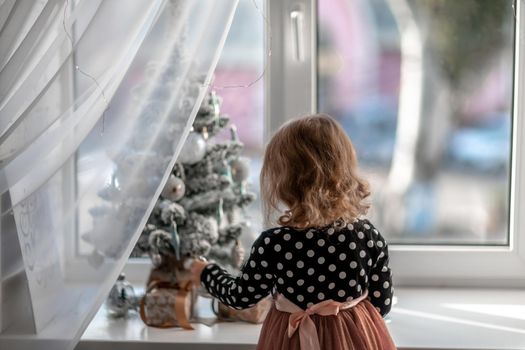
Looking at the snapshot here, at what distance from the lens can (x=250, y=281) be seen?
1283mm

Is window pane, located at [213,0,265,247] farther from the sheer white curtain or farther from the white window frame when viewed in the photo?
the sheer white curtain

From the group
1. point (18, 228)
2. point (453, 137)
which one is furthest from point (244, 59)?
point (18, 228)

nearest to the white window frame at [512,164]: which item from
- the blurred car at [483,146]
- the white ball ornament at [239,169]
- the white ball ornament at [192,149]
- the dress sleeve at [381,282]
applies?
the blurred car at [483,146]

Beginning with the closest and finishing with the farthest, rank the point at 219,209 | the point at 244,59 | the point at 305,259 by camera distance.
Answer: the point at 305,259 < the point at 219,209 < the point at 244,59

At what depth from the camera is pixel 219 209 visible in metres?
1.53

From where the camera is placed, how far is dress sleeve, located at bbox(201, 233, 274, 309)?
126 cm

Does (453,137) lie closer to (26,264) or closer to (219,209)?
(219,209)

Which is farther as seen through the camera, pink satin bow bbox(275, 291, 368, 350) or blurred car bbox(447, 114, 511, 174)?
blurred car bbox(447, 114, 511, 174)

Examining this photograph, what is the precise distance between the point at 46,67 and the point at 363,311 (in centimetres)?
71

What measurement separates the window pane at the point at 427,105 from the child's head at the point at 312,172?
0.49 m

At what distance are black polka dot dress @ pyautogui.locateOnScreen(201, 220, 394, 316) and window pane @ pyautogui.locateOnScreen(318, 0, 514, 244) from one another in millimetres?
479

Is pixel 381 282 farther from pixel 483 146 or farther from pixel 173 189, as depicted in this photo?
pixel 483 146

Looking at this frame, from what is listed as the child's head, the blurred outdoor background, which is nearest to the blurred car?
the blurred outdoor background

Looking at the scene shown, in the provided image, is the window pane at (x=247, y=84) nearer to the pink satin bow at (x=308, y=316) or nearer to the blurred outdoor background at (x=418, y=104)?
the blurred outdoor background at (x=418, y=104)
